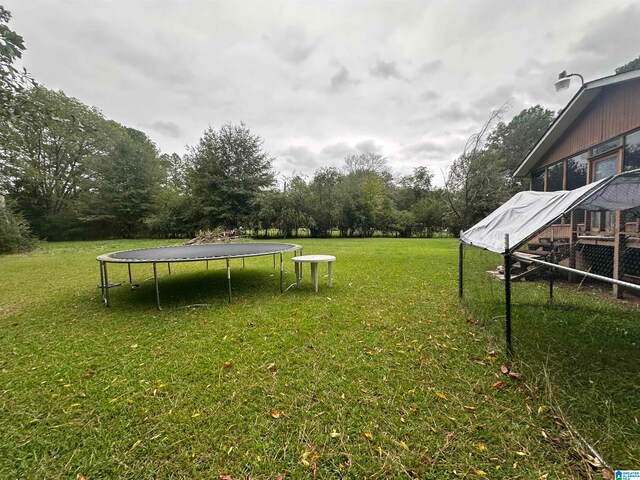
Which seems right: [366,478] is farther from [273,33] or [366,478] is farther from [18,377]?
[273,33]

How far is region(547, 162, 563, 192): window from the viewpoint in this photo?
275 inches

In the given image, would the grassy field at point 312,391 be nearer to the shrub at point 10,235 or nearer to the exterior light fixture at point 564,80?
the exterior light fixture at point 564,80

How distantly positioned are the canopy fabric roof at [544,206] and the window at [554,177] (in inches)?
187

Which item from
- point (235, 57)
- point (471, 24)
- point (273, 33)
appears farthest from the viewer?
point (235, 57)

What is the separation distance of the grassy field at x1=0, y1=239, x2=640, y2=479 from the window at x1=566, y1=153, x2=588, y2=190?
404cm

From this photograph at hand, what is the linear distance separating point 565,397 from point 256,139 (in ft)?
65.2

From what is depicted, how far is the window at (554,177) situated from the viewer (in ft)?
22.9

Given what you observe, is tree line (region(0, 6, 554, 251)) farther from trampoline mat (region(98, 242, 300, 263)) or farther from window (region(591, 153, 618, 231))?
trampoline mat (region(98, 242, 300, 263))

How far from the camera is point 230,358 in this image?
7.52ft

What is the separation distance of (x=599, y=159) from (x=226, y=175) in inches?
717

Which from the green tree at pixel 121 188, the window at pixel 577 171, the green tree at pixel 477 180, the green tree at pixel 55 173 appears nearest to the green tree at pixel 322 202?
the green tree at pixel 477 180

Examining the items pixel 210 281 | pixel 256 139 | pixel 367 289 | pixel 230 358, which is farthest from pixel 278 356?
pixel 256 139

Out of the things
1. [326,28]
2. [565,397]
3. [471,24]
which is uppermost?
[326,28]

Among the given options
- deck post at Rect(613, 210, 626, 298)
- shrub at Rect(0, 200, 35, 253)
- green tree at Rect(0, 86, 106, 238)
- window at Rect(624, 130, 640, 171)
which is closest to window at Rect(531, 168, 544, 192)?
window at Rect(624, 130, 640, 171)
